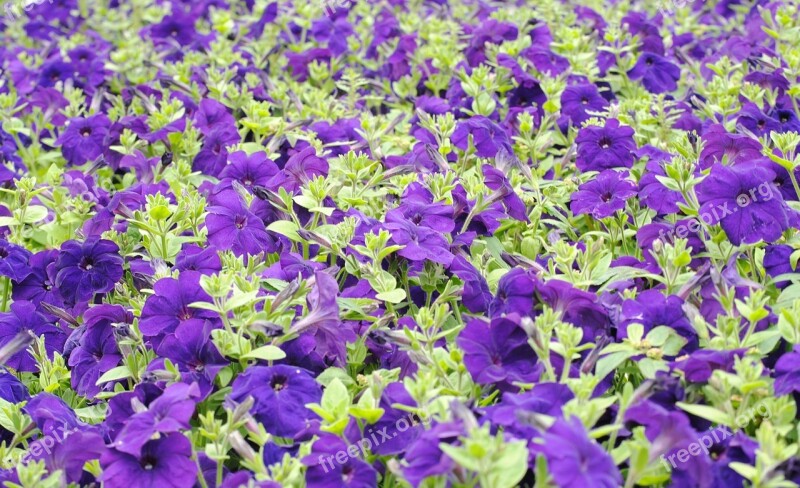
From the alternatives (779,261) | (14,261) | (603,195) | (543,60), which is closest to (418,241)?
(603,195)

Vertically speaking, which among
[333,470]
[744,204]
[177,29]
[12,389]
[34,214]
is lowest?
[177,29]

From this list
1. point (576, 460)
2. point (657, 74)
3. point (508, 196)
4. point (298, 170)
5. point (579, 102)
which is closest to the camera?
point (576, 460)

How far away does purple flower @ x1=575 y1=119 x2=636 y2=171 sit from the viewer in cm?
290

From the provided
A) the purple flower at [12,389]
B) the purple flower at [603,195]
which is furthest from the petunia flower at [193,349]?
the purple flower at [603,195]

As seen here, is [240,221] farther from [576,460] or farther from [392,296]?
[576,460]

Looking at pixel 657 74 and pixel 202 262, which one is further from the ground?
pixel 202 262

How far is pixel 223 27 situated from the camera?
4605mm

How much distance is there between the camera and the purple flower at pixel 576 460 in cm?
154

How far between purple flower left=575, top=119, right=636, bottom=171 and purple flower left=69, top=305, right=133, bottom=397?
4.69ft

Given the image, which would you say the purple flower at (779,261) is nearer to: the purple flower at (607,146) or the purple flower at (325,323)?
the purple flower at (607,146)

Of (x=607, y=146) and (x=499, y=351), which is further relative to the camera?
(x=607, y=146)

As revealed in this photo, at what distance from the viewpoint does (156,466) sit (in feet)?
6.06

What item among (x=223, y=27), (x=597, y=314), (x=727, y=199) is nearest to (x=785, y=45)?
(x=727, y=199)

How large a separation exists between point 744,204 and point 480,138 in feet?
3.31
